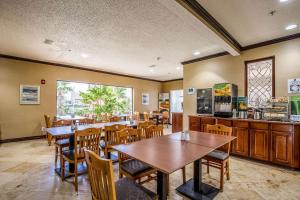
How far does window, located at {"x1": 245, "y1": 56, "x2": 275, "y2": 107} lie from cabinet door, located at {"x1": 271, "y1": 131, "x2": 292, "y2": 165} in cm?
98

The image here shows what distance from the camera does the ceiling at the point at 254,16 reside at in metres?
2.37

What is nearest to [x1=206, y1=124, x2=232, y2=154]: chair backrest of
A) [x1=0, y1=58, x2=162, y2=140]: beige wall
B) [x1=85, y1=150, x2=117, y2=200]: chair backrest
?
[x1=85, y1=150, x2=117, y2=200]: chair backrest

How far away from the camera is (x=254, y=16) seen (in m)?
2.73

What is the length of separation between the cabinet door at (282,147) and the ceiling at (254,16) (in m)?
2.13

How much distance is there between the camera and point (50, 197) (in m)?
2.20

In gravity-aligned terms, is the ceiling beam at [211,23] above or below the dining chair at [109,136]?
above

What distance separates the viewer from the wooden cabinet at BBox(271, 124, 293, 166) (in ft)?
9.96

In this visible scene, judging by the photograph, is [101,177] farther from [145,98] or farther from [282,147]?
[145,98]

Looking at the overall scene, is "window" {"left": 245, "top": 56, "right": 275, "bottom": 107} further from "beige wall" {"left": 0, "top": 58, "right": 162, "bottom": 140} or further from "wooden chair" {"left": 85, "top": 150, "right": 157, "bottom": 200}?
"beige wall" {"left": 0, "top": 58, "right": 162, "bottom": 140}

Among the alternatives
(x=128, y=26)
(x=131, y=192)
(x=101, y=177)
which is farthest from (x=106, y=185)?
(x=128, y=26)

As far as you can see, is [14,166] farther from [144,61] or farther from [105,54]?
[144,61]

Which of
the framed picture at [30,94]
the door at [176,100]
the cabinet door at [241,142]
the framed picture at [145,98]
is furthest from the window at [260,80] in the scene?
the framed picture at [30,94]

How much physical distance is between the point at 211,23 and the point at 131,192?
117 inches

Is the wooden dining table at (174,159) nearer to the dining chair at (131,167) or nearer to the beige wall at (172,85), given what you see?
the dining chair at (131,167)
